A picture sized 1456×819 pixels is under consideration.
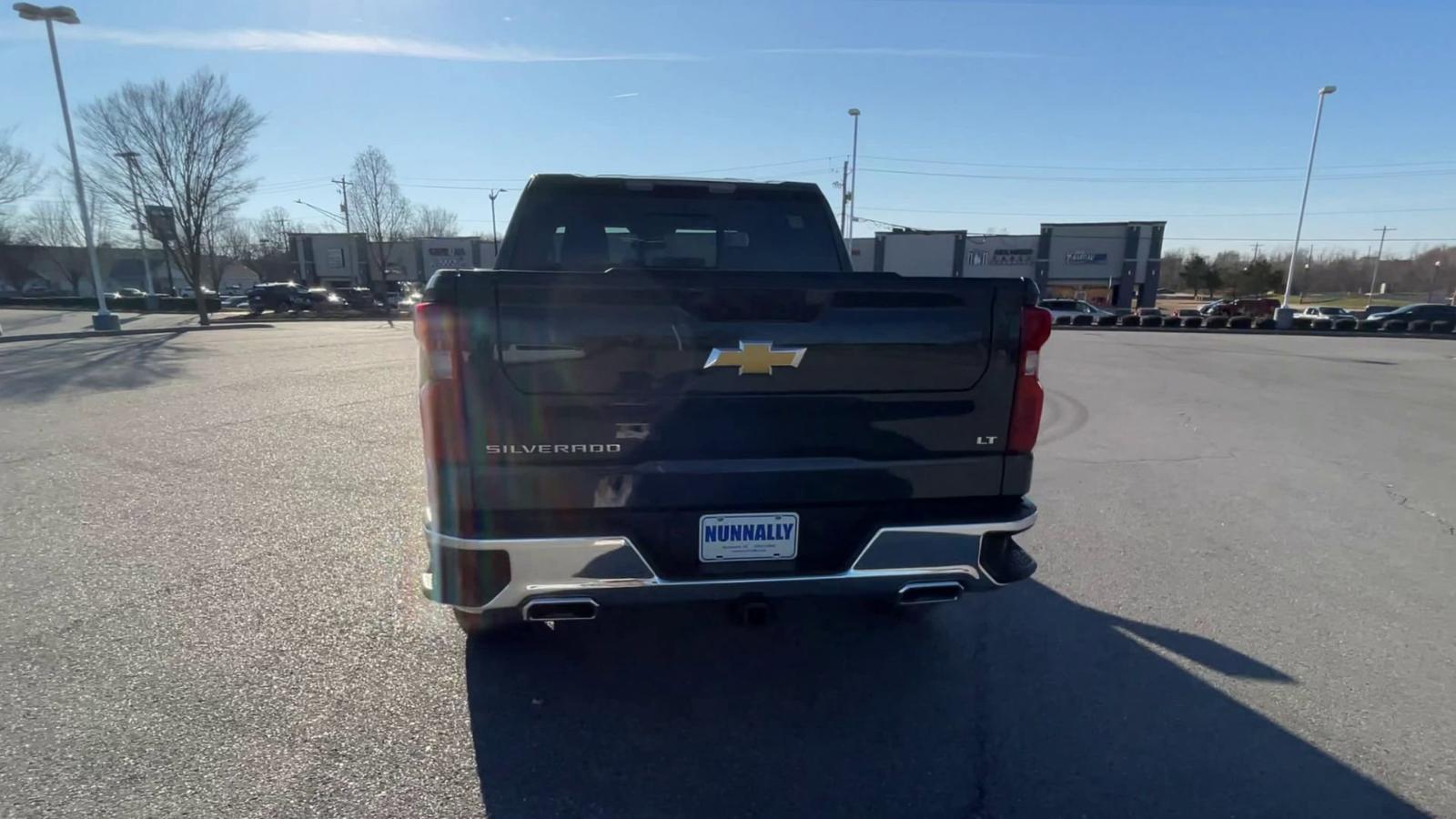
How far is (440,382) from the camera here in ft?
7.70

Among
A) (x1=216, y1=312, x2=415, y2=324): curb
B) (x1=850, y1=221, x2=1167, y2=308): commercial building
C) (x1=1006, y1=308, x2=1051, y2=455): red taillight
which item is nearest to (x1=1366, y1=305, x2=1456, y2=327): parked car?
(x1=850, y1=221, x2=1167, y2=308): commercial building

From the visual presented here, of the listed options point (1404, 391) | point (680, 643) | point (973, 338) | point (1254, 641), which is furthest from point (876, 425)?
point (1404, 391)

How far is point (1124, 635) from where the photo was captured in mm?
3631

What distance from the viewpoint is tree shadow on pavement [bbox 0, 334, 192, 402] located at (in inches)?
440

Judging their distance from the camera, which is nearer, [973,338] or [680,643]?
[973,338]

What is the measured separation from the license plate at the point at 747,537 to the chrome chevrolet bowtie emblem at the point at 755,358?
0.54 m

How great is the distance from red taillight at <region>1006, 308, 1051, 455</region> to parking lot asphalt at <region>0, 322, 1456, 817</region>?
45.9 inches

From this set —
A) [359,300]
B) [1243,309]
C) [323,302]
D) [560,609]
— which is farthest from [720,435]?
[1243,309]

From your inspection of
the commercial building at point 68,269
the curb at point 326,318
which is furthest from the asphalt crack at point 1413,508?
the commercial building at point 68,269

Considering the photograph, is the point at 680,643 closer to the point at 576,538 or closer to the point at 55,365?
the point at 576,538

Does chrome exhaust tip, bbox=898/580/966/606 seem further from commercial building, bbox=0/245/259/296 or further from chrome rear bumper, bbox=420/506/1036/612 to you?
commercial building, bbox=0/245/259/296

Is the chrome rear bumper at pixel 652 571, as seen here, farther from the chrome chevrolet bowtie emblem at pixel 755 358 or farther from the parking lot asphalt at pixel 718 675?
the chrome chevrolet bowtie emblem at pixel 755 358

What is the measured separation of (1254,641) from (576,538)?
348cm

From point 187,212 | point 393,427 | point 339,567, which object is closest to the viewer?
point 339,567
